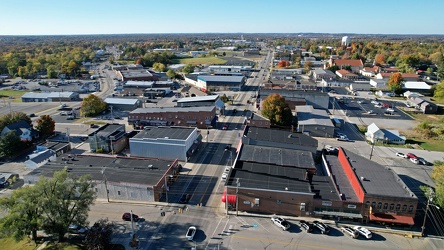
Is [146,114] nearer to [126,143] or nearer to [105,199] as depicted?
[126,143]

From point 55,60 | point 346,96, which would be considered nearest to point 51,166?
point 346,96

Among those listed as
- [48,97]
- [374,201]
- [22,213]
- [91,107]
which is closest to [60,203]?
[22,213]

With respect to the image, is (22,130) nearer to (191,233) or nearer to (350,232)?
(191,233)

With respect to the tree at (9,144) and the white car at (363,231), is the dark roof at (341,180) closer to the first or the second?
the white car at (363,231)

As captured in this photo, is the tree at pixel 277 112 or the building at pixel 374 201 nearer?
the building at pixel 374 201

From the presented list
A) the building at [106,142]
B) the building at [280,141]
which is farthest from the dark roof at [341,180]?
the building at [106,142]
